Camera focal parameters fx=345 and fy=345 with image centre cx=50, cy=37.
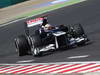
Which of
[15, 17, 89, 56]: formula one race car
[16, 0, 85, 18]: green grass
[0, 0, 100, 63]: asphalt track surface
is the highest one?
[15, 17, 89, 56]: formula one race car

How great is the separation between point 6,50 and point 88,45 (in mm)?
5851

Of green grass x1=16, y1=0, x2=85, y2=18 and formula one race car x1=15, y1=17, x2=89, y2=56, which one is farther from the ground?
formula one race car x1=15, y1=17, x2=89, y2=56

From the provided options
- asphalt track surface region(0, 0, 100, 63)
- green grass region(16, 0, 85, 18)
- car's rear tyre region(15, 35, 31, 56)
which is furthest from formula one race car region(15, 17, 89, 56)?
green grass region(16, 0, 85, 18)

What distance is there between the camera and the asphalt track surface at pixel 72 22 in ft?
40.5

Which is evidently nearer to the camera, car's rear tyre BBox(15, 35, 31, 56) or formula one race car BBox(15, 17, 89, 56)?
formula one race car BBox(15, 17, 89, 56)

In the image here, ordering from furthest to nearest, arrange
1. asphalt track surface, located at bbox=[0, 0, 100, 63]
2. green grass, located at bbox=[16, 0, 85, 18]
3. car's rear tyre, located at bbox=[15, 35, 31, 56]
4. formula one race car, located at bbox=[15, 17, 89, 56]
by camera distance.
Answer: green grass, located at bbox=[16, 0, 85, 18]
car's rear tyre, located at bbox=[15, 35, 31, 56]
formula one race car, located at bbox=[15, 17, 89, 56]
asphalt track surface, located at bbox=[0, 0, 100, 63]

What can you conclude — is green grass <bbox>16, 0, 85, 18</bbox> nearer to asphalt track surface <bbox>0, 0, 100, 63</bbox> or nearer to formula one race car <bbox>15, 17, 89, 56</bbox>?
asphalt track surface <bbox>0, 0, 100, 63</bbox>

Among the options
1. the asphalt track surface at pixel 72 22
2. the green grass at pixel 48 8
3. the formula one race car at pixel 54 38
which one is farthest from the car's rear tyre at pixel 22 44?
the green grass at pixel 48 8

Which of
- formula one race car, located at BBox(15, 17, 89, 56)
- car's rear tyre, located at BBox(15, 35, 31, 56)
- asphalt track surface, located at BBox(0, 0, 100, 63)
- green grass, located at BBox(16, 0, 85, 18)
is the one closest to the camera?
asphalt track surface, located at BBox(0, 0, 100, 63)

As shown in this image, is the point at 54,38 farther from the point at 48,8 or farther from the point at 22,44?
the point at 48,8

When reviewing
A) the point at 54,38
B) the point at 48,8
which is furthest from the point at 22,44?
the point at 48,8

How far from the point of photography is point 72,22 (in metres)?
20.7

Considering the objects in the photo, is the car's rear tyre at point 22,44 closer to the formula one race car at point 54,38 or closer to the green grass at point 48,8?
the formula one race car at point 54,38

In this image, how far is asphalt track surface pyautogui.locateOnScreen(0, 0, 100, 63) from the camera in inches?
486
